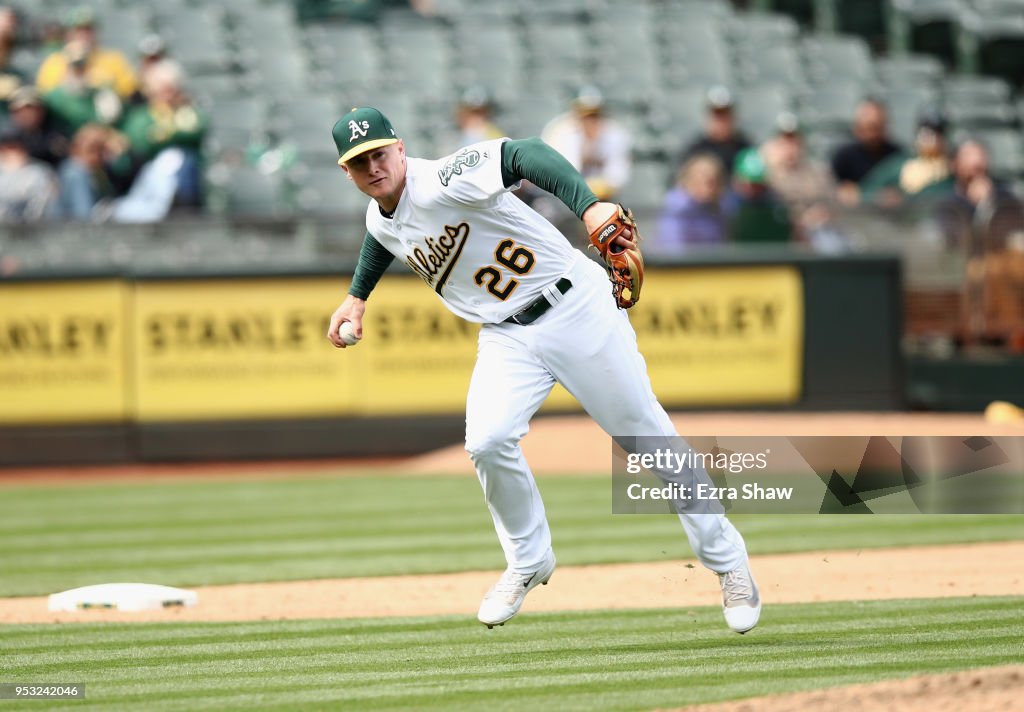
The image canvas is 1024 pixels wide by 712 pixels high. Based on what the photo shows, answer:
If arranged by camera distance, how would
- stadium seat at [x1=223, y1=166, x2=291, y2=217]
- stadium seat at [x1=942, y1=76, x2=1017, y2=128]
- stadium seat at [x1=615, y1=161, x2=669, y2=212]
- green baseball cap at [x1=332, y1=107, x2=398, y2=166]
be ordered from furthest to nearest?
stadium seat at [x1=942, y1=76, x2=1017, y2=128], stadium seat at [x1=615, y1=161, x2=669, y2=212], stadium seat at [x1=223, y1=166, x2=291, y2=217], green baseball cap at [x1=332, y1=107, x2=398, y2=166]

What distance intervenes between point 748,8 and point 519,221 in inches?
604

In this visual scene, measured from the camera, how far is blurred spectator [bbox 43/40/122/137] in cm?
1453

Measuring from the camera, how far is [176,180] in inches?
549

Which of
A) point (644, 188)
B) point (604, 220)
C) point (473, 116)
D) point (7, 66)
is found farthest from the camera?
point (7, 66)

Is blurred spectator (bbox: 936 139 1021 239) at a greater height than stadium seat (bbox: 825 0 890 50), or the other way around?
blurred spectator (bbox: 936 139 1021 239)

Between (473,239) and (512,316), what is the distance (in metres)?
0.33

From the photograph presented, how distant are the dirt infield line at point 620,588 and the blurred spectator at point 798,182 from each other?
231 inches

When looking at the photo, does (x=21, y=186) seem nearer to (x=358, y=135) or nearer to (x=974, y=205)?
(x=974, y=205)

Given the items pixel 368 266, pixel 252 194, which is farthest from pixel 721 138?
pixel 368 266

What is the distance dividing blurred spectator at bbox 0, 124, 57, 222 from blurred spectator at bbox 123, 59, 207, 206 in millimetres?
908

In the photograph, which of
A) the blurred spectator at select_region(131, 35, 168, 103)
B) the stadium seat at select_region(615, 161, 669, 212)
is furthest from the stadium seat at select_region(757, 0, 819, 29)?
the blurred spectator at select_region(131, 35, 168, 103)

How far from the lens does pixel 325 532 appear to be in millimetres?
9914

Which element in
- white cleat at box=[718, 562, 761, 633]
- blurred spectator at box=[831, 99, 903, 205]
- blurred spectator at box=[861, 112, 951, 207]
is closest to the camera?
white cleat at box=[718, 562, 761, 633]

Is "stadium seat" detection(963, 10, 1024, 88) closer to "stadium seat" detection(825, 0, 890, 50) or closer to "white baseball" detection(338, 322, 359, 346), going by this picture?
"stadium seat" detection(825, 0, 890, 50)
